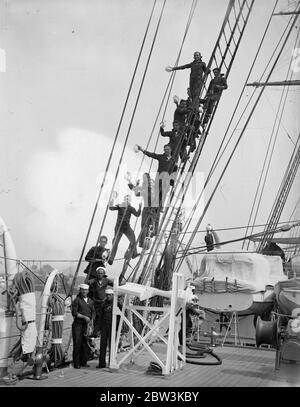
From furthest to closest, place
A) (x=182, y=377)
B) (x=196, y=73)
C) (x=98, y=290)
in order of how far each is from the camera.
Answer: (x=196, y=73), (x=98, y=290), (x=182, y=377)

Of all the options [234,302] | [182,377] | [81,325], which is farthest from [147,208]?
[182,377]

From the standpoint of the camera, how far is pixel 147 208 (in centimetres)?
1049

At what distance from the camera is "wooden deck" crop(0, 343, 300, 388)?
618cm

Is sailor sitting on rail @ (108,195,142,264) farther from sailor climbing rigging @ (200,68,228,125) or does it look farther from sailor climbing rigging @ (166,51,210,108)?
sailor climbing rigging @ (200,68,228,125)

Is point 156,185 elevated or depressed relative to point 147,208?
elevated

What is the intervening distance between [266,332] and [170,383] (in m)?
1.56

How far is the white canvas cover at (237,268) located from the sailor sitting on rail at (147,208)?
176 centimetres

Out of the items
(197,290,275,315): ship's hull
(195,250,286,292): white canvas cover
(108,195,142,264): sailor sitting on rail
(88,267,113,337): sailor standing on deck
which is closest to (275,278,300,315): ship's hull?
(88,267,113,337): sailor standing on deck

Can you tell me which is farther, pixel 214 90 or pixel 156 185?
pixel 214 90

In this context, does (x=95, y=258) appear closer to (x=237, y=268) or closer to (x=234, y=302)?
(x=234, y=302)

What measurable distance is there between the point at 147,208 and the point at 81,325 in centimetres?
378

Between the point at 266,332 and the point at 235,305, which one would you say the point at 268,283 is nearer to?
the point at 235,305

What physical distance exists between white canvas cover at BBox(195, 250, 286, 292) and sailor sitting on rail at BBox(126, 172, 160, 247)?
176 cm

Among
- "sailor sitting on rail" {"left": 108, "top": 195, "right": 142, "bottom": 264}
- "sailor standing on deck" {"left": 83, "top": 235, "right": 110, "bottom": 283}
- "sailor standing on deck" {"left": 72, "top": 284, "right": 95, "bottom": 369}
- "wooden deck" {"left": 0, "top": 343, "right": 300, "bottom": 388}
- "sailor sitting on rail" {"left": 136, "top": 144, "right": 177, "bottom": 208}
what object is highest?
"sailor sitting on rail" {"left": 136, "top": 144, "right": 177, "bottom": 208}
